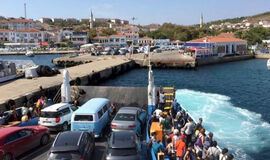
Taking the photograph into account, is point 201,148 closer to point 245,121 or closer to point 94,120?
point 94,120

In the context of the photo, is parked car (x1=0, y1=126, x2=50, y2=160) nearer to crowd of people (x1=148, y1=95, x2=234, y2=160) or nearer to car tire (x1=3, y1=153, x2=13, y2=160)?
car tire (x1=3, y1=153, x2=13, y2=160)

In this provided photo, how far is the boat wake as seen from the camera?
1690cm

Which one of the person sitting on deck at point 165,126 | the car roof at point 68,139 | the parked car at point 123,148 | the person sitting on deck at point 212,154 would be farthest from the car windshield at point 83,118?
the person sitting on deck at point 212,154

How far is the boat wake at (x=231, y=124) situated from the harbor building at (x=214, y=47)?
1586 inches

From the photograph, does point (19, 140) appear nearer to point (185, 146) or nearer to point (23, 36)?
point (185, 146)

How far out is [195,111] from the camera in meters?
24.8

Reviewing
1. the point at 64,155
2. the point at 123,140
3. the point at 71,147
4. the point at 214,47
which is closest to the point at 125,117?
the point at 123,140

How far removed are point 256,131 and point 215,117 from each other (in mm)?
4128

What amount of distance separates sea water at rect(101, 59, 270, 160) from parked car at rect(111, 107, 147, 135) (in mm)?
7069

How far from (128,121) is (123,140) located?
2.76 meters

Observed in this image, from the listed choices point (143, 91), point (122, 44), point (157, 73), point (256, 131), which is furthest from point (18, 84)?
point (122, 44)

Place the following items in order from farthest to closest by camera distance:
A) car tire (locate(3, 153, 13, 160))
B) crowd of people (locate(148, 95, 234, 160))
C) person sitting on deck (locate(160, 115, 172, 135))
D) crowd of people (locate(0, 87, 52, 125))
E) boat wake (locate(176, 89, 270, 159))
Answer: boat wake (locate(176, 89, 270, 159)), crowd of people (locate(0, 87, 52, 125)), person sitting on deck (locate(160, 115, 172, 135)), car tire (locate(3, 153, 13, 160)), crowd of people (locate(148, 95, 234, 160))

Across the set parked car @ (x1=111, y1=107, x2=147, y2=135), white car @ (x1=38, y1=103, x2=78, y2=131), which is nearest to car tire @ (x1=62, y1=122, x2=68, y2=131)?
white car @ (x1=38, y1=103, x2=78, y2=131)

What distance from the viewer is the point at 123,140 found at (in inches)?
387
